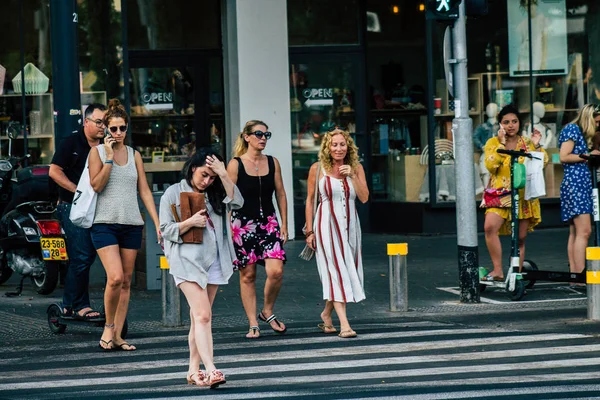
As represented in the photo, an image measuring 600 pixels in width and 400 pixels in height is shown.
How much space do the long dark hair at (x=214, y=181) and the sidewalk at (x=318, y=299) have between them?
2.55 meters

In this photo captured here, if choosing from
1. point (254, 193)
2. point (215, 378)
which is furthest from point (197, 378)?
point (254, 193)

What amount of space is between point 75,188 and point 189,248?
109 inches

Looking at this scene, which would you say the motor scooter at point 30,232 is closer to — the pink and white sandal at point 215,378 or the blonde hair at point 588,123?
the pink and white sandal at point 215,378

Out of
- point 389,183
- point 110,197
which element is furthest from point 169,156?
point 110,197

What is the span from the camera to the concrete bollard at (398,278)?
11617 millimetres

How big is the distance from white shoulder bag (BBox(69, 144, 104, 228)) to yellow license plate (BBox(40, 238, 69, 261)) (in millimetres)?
2243

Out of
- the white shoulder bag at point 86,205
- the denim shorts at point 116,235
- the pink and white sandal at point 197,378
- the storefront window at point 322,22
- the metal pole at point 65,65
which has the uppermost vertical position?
the storefront window at point 322,22

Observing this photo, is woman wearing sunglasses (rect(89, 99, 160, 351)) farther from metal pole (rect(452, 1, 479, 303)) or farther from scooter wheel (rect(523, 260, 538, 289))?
scooter wheel (rect(523, 260, 538, 289))

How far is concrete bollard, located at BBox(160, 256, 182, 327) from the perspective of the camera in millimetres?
11000

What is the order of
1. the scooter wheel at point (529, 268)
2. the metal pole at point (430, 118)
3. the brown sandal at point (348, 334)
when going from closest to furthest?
1. the brown sandal at point (348, 334)
2. the scooter wheel at point (529, 268)
3. the metal pole at point (430, 118)

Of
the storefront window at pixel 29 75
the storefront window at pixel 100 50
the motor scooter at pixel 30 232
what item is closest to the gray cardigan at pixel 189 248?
the motor scooter at pixel 30 232

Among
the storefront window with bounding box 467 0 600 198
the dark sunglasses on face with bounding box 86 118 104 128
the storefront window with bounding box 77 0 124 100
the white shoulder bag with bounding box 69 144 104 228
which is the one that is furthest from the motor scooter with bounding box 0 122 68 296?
the storefront window with bounding box 467 0 600 198

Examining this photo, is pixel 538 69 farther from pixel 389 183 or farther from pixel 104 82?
pixel 104 82

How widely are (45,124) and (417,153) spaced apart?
18.0ft
